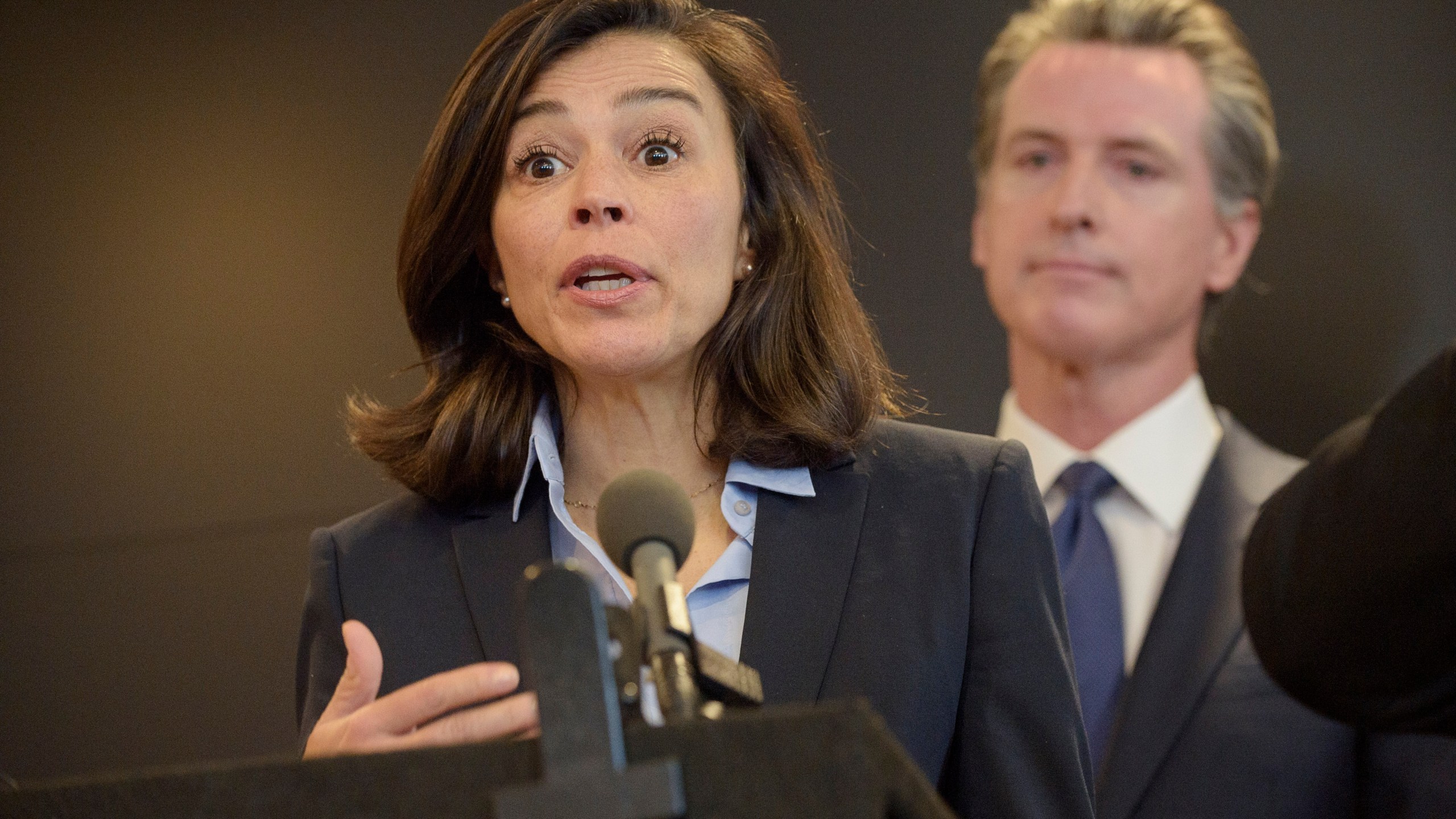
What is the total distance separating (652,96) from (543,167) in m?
0.18

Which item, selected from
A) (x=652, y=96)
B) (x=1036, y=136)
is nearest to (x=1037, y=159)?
(x=1036, y=136)

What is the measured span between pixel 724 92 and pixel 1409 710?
1348mm

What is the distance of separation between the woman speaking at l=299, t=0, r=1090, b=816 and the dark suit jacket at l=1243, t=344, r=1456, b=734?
0.74 meters

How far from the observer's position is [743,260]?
2041 mm

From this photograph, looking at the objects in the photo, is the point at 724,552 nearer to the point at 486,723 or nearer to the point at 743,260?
the point at 743,260

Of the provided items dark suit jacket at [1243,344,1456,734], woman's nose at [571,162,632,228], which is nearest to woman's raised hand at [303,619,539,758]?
dark suit jacket at [1243,344,1456,734]

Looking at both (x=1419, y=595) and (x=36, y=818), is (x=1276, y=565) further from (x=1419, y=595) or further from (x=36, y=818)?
(x=36, y=818)

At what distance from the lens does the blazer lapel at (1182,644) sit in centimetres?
240

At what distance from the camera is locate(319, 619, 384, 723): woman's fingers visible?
130 cm

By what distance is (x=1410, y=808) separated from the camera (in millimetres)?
2334

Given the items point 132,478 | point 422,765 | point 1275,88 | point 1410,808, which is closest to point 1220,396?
point 1275,88

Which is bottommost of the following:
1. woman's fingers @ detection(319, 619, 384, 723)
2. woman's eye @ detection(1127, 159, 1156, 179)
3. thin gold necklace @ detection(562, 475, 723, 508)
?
thin gold necklace @ detection(562, 475, 723, 508)

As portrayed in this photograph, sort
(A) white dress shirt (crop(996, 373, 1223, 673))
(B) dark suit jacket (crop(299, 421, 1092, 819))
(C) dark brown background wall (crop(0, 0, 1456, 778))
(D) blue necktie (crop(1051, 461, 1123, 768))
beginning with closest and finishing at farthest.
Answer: (B) dark suit jacket (crop(299, 421, 1092, 819)) → (D) blue necktie (crop(1051, 461, 1123, 768)) → (A) white dress shirt (crop(996, 373, 1223, 673)) → (C) dark brown background wall (crop(0, 0, 1456, 778))

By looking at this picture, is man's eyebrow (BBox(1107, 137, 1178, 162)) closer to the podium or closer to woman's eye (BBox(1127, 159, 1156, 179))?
woman's eye (BBox(1127, 159, 1156, 179))
